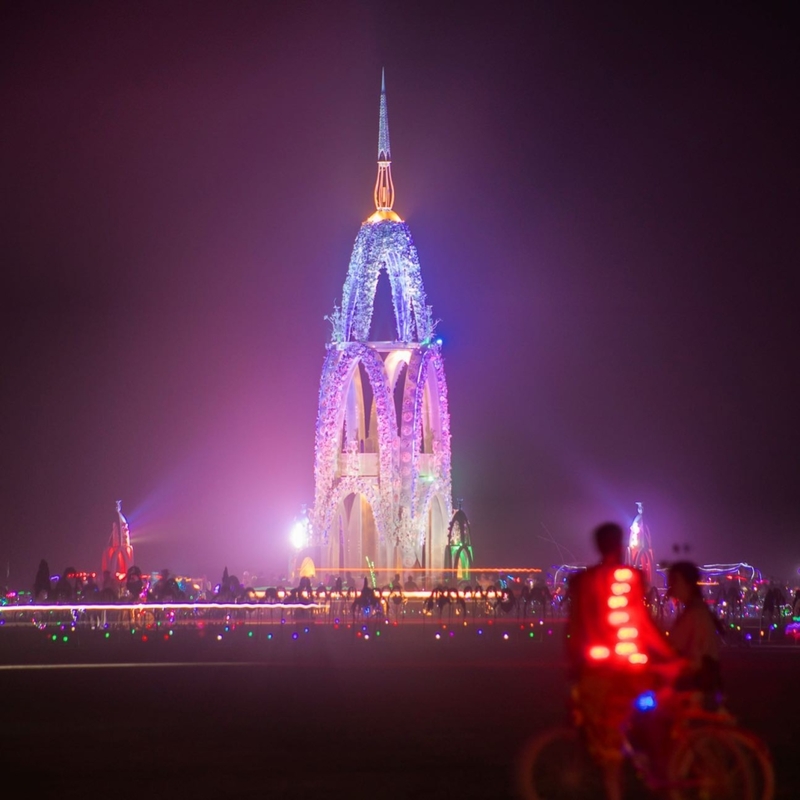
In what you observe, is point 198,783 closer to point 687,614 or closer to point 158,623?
point 687,614

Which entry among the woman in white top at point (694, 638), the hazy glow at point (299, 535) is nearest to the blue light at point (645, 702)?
the woman in white top at point (694, 638)

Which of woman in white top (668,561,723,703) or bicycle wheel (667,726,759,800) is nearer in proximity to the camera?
bicycle wheel (667,726,759,800)

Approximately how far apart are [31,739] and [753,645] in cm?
2229

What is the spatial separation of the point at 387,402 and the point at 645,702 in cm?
5656

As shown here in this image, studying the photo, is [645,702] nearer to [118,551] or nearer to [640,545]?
[118,551]

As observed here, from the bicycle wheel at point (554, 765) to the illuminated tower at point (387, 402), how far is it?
55734 mm

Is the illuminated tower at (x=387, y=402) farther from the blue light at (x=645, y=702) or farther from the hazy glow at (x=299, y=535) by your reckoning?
the blue light at (x=645, y=702)

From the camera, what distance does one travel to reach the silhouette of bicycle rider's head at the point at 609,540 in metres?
10.0

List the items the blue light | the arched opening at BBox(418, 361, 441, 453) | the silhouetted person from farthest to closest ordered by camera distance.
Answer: the arched opening at BBox(418, 361, 441, 453)
the silhouetted person
the blue light

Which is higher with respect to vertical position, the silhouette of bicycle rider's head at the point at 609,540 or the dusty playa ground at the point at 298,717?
the silhouette of bicycle rider's head at the point at 609,540

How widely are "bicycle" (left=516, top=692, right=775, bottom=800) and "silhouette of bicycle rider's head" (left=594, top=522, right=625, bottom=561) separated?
0.91m

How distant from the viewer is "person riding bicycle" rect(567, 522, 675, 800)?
377 inches

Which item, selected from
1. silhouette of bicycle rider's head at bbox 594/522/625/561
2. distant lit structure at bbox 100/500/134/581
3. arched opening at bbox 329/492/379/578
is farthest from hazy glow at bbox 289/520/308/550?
silhouette of bicycle rider's head at bbox 594/522/625/561

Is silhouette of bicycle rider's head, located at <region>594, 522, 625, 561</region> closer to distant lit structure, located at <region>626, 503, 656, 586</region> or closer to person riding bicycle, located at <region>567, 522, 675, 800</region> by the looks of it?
person riding bicycle, located at <region>567, 522, 675, 800</region>
